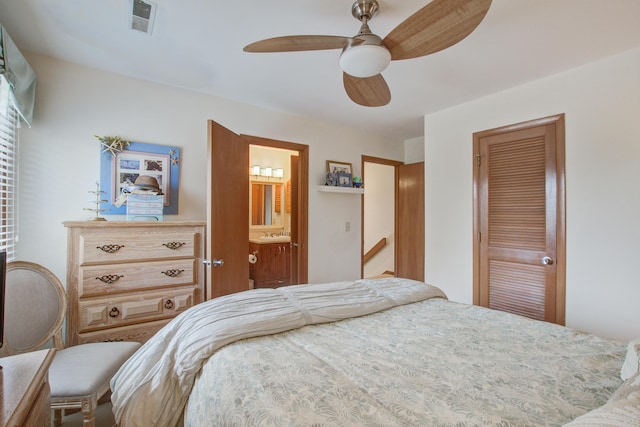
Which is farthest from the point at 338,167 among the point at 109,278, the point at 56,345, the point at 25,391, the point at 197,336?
the point at 25,391

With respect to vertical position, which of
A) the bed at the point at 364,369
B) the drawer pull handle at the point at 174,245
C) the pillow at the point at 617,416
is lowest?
the bed at the point at 364,369

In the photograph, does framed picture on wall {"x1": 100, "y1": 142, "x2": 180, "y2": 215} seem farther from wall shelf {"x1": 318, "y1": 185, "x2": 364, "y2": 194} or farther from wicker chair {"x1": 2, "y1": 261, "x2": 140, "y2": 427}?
wall shelf {"x1": 318, "y1": 185, "x2": 364, "y2": 194}

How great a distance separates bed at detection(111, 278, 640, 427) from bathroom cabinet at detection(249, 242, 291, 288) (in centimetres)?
294

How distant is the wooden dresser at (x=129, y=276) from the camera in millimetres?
1897

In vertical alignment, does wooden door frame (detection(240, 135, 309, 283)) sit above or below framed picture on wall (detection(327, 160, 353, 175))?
below

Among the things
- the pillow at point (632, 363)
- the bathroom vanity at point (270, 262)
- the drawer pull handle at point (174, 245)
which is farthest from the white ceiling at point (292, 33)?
the bathroom vanity at point (270, 262)

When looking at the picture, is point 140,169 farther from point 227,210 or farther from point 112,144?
point 227,210

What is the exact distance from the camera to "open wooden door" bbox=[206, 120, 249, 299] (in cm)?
230

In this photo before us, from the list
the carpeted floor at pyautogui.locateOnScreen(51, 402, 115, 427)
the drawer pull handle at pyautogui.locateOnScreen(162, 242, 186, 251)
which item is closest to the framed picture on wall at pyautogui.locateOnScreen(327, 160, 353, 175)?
the drawer pull handle at pyautogui.locateOnScreen(162, 242, 186, 251)

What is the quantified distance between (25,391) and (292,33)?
2.10m

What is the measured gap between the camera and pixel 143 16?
68.4 inches

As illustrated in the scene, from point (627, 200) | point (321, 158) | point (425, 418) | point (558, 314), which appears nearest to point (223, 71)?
point (321, 158)

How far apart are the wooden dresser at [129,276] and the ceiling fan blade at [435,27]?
1.86m

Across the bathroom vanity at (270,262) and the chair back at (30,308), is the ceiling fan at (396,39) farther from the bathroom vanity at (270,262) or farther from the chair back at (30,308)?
the bathroom vanity at (270,262)
